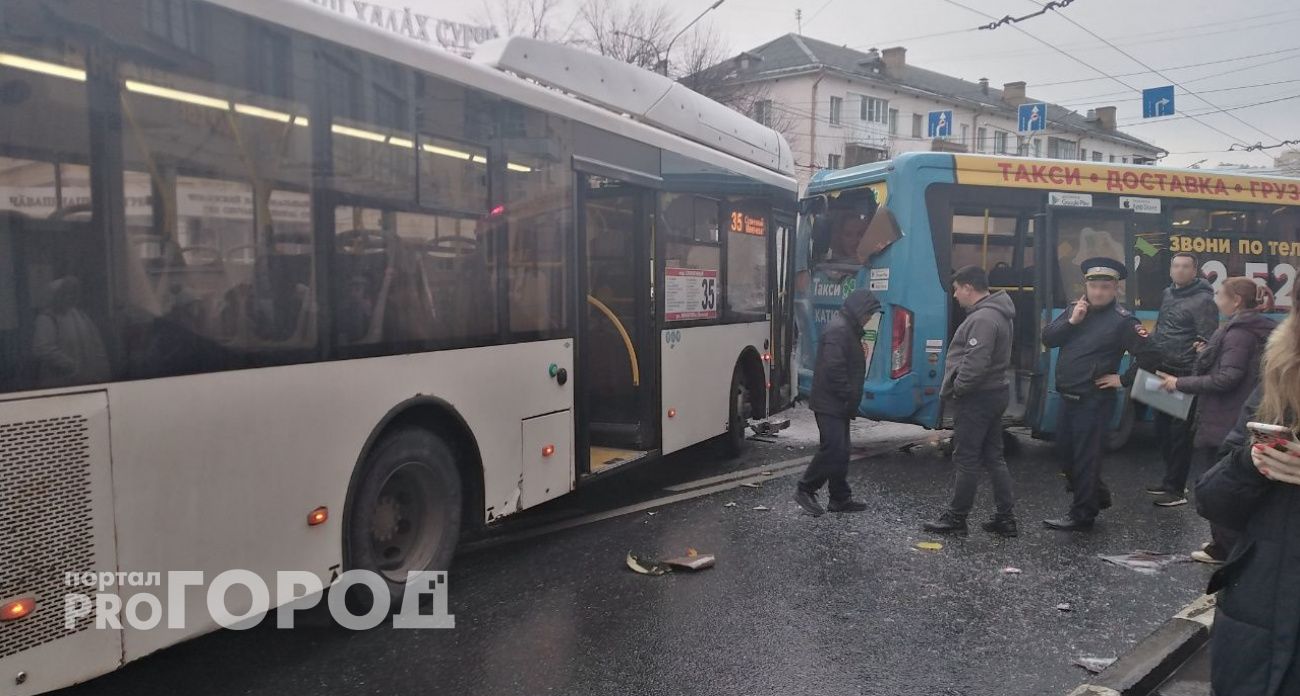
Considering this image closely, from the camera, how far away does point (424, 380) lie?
4891mm

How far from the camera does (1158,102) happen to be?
2355cm

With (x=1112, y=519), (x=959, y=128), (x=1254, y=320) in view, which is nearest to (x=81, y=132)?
(x=1254, y=320)

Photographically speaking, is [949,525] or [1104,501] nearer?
[949,525]

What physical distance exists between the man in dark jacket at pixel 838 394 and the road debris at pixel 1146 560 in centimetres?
188

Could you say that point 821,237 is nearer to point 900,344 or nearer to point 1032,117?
point 900,344

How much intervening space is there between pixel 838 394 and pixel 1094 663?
301cm

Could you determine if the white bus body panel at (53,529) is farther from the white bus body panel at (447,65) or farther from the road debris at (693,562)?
the road debris at (693,562)

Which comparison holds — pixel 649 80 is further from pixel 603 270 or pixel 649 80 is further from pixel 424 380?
pixel 424 380

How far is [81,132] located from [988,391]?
5.59 meters

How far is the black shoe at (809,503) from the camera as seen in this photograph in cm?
711

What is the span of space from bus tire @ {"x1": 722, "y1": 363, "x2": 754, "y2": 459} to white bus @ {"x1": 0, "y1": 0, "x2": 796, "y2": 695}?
2448 millimetres

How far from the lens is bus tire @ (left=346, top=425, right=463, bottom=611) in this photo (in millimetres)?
4566

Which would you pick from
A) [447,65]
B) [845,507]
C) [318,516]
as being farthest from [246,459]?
[845,507]

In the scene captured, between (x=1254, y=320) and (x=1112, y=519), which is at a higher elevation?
(x=1254, y=320)
